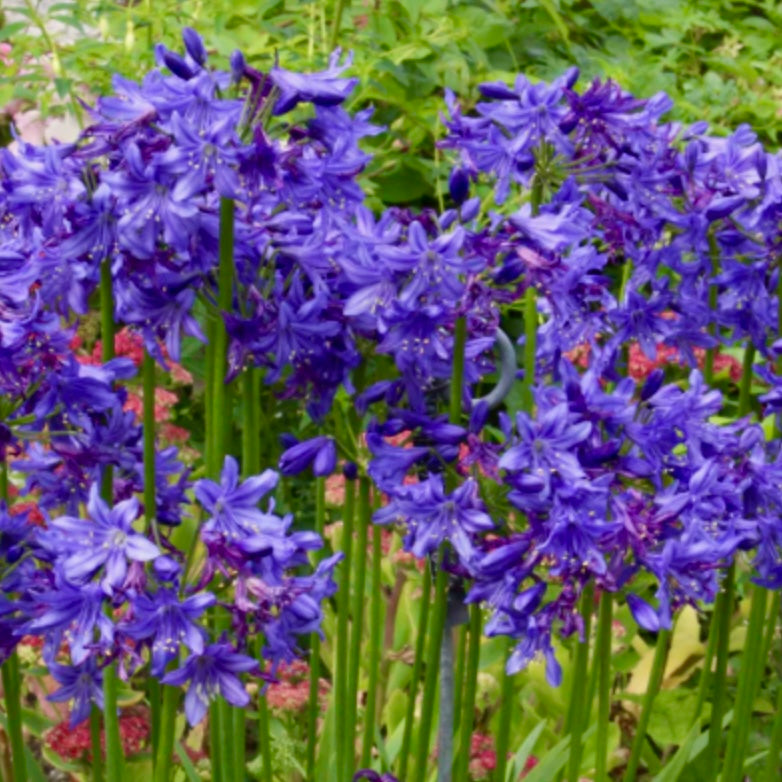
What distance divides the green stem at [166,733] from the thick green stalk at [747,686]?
1.15 meters

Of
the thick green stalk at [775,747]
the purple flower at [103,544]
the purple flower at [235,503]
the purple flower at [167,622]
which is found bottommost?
the thick green stalk at [775,747]

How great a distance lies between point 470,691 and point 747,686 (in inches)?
25.4

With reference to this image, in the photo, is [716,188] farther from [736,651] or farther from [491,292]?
[736,651]

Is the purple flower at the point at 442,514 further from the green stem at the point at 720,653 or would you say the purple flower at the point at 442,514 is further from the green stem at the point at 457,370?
the green stem at the point at 720,653

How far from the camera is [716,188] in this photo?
2.79 metres

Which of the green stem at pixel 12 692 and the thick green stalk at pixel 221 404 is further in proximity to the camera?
the green stem at pixel 12 692

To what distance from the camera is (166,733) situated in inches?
89.4

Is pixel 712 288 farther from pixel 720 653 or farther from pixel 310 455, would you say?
pixel 310 455

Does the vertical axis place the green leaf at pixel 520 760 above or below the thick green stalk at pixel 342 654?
below

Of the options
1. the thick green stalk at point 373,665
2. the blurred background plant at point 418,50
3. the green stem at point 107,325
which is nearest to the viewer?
the green stem at point 107,325

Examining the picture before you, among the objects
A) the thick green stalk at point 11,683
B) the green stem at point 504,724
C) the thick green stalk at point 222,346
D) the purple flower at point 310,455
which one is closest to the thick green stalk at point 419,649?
the green stem at point 504,724

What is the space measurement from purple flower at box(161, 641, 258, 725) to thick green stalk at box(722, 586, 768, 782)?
1.15 metres

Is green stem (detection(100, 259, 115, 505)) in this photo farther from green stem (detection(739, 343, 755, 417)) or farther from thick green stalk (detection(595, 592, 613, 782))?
green stem (detection(739, 343, 755, 417))

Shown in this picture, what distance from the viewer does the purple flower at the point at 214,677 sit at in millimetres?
2061
